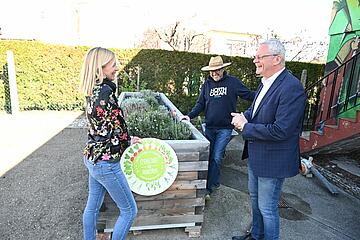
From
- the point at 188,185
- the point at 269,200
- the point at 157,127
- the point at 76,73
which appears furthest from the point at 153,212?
the point at 76,73

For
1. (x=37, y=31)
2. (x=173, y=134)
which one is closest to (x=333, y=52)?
(x=173, y=134)

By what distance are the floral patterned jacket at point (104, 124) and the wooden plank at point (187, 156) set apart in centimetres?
67

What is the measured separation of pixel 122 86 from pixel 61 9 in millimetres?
13548

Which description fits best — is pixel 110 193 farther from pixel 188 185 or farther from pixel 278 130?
pixel 278 130

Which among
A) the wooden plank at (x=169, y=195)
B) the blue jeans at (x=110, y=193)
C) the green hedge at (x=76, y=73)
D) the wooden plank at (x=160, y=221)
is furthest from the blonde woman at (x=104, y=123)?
the green hedge at (x=76, y=73)

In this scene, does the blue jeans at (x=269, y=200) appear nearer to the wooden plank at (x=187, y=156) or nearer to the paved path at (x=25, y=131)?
the wooden plank at (x=187, y=156)

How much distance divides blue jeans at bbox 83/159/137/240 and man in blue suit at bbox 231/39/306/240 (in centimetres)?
100

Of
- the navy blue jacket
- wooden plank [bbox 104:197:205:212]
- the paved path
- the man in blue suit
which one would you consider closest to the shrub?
the navy blue jacket

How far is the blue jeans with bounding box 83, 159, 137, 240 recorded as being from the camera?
1.98 m

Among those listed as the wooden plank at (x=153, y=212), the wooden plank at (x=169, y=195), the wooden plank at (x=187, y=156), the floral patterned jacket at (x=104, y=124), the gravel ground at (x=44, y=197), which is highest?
the floral patterned jacket at (x=104, y=124)

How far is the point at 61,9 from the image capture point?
1823cm

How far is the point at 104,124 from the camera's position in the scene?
6.27 ft

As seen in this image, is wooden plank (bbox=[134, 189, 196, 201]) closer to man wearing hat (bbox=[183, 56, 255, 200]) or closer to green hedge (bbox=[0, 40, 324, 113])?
man wearing hat (bbox=[183, 56, 255, 200])

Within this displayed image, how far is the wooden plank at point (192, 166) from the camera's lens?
100 inches
